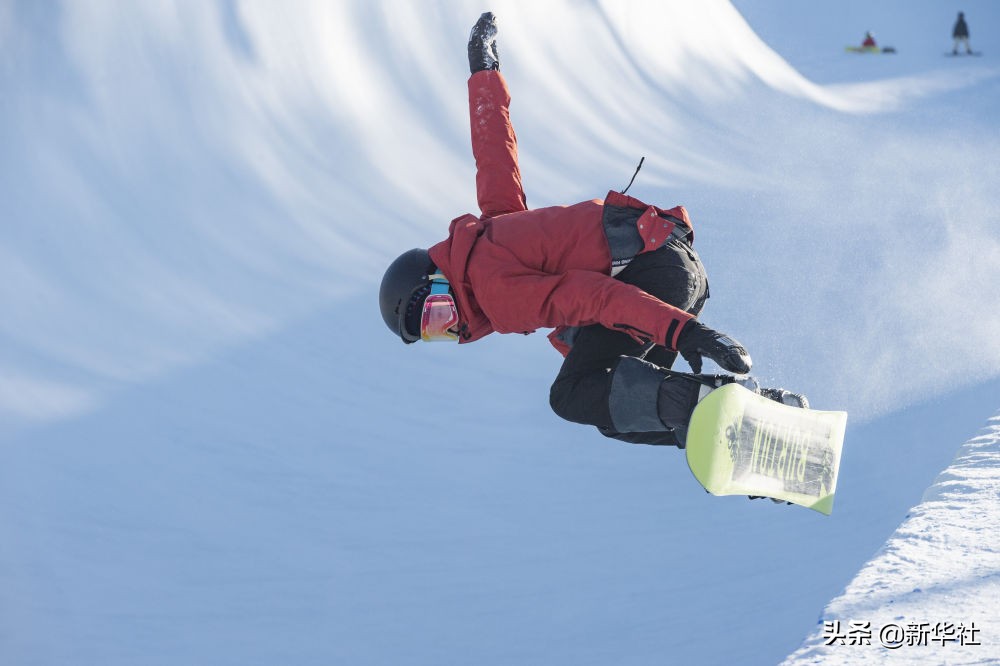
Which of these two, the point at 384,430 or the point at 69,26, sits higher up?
the point at 69,26

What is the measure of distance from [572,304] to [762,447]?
564 mm

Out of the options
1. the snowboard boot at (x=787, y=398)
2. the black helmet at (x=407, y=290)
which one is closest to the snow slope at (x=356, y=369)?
the snowboard boot at (x=787, y=398)

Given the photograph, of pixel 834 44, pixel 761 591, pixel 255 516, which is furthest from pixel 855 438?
pixel 834 44

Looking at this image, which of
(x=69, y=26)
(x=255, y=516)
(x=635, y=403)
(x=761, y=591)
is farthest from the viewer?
(x=69, y=26)

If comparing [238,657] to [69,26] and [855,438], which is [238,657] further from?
[69,26]

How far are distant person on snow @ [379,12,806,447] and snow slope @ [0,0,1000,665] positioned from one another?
2.35 ft

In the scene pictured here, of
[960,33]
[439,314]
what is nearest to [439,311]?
[439,314]

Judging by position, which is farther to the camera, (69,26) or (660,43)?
(660,43)

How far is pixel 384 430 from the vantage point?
12.4 feet

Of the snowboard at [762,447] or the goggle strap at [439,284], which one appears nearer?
the snowboard at [762,447]

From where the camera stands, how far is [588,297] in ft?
8.03

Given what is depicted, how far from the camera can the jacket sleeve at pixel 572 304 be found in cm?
235

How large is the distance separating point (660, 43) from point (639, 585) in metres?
6.81

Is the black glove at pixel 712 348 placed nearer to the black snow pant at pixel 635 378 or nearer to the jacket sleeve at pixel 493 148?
the black snow pant at pixel 635 378
